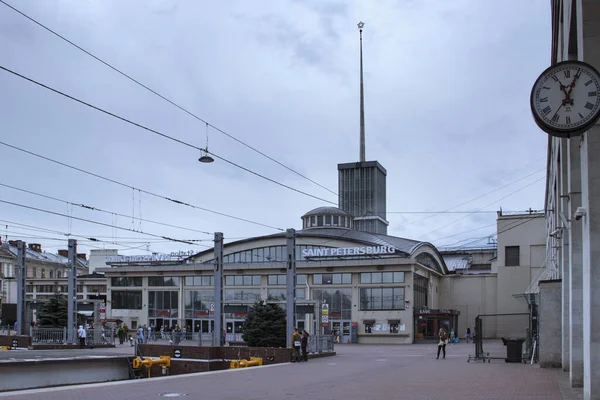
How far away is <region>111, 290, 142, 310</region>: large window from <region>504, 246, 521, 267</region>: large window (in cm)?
3786

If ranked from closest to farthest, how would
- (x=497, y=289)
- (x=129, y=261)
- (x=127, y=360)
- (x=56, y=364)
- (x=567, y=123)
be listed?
(x=567, y=123) < (x=56, y=364) < (x=127, y=360) < (x=497, y=289) < (x=129, y=261)

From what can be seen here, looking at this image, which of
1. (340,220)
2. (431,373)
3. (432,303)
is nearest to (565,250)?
(431,373)

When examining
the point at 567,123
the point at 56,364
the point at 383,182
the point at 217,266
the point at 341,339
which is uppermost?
the point at 383,182

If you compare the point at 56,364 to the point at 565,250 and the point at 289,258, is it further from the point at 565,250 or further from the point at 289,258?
the point at 565,250

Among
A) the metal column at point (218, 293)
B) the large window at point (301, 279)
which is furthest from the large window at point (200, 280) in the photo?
the metal column at point (218, 293)

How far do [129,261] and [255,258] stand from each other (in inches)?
557

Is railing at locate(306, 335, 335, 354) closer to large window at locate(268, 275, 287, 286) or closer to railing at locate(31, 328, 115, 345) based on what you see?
railing at locate(31, 328, 115, 345)

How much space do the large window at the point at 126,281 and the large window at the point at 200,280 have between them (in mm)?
5950

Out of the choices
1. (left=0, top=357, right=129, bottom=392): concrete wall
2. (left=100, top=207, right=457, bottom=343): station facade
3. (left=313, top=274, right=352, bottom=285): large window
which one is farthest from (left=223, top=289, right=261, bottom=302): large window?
(left=0, top=357, right=129, bottom=392): concrete wall

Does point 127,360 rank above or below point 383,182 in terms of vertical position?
below

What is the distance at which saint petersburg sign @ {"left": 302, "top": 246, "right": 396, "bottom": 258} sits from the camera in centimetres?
5954

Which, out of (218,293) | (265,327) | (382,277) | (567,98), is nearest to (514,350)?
(218,293)

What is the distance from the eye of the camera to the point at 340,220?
3041 inches

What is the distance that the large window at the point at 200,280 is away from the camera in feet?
223
